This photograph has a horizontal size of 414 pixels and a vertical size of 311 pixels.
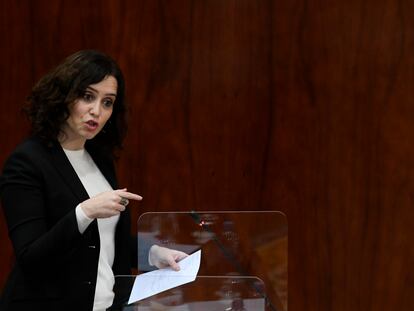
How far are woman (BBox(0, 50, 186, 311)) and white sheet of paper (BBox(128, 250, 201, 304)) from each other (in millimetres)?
26

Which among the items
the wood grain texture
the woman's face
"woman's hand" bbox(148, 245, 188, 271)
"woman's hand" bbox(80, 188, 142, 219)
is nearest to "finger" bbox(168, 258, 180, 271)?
"woman's hand" bbox(148, 245, 188, 271)

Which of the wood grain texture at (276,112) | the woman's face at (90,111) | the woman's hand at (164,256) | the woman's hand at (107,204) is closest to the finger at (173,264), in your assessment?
the woman's hand at (164,256)

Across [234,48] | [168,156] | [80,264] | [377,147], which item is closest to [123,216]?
[80,264]

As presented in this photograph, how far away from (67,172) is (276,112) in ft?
3.36

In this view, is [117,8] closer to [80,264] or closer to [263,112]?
[263,112]

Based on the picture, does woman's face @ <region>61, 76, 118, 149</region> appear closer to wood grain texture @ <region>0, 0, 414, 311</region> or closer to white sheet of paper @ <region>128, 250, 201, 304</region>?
white sheet of paper @ <region>128, 250, 201, 304</region>

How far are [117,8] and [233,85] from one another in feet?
1.48

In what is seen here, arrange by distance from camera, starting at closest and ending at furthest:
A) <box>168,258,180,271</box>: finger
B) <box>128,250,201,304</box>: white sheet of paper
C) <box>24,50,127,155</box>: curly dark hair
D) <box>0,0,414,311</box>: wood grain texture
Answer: <box>128,250,201,304</box>: white sheet of paper < <box>168,258,180,271</box>: finger < <box>24,50,127,155</box>: curly dark hair < <box>0,0,414,311</box>: wood grain texture

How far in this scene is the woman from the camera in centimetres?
104

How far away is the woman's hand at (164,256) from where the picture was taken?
1082 mm

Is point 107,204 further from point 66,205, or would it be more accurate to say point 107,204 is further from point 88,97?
point 88,97

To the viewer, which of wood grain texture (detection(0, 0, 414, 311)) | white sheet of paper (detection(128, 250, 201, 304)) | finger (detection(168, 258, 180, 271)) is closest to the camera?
white sheet of paper (detection(128, 250, 201, 304))

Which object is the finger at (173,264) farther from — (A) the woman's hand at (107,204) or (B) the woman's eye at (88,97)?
(B) the woman's eye at (88,97)

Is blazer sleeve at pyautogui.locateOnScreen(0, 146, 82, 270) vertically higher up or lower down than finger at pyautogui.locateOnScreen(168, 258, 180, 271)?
higher up
